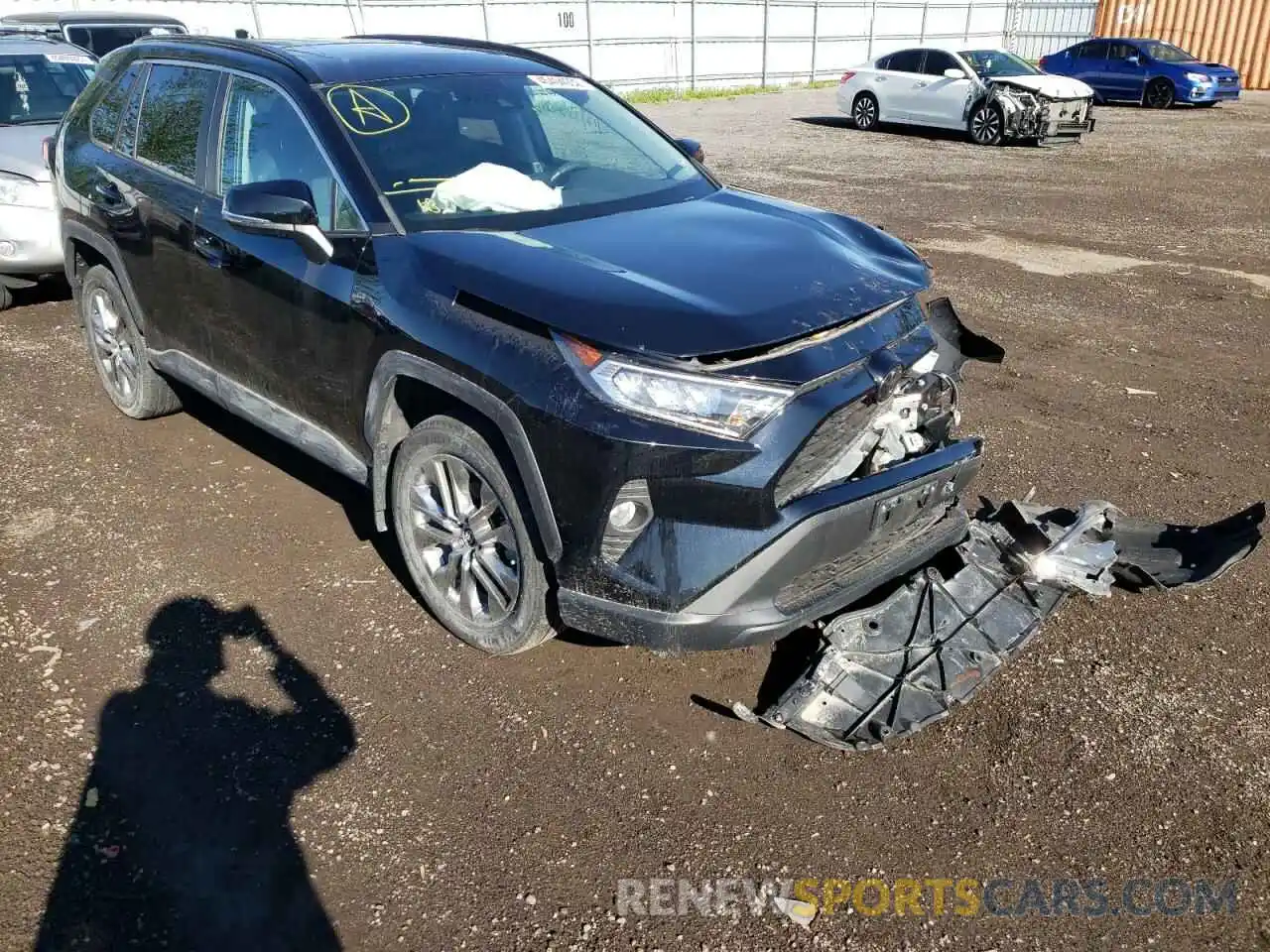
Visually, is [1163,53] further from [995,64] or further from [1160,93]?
[995,64]

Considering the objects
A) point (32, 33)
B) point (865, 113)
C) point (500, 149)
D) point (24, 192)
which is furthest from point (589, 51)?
point (500, 149)

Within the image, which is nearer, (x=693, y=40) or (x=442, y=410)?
(x=442, y=410)

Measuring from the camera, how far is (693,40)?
27609 millimetres

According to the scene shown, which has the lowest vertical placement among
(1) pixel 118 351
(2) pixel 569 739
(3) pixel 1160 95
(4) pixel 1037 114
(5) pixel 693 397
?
(3) pixel 1160 95

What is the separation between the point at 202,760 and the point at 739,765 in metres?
1.58

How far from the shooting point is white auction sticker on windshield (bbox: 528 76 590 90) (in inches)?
168

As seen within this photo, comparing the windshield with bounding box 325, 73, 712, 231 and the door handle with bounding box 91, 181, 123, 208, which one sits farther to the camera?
the door handle with bounding box 91, 181, 123, 208

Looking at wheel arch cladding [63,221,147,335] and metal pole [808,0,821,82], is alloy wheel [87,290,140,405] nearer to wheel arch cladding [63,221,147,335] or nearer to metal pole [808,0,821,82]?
wheel arch cladding [63,221,147,335]

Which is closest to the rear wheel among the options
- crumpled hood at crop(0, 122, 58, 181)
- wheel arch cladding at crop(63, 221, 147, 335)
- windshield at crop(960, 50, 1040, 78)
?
windshield at crop(960, 50, 1040, 78)

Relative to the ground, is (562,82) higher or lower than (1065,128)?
higher

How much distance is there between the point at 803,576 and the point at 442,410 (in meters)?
1.31

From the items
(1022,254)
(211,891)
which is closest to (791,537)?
(211,891)

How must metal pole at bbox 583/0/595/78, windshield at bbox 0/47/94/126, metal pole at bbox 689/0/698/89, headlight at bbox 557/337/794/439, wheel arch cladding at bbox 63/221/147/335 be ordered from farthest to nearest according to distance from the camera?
metal pole at bbox 689/0/698/89, metal pole at bbox 583/0/595/78, windshield at bbox 0/47/94/126, wheel arch cladding at bbox 63/221/147/335, headlight at bbox 557/337/794/439

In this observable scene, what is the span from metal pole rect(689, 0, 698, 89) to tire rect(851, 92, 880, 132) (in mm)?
9872
